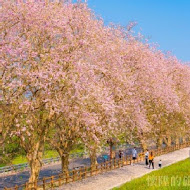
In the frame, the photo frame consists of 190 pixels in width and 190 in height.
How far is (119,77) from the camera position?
29938mm

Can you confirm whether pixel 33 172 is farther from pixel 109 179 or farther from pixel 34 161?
pixel 109 179

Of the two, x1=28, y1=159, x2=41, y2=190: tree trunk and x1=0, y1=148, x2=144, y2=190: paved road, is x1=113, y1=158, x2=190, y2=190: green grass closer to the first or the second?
x1=28, y1=159, x2=41, y2=190: tree trunk

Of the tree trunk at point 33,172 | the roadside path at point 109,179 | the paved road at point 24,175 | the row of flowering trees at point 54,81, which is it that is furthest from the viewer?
the paved road at point 24,175

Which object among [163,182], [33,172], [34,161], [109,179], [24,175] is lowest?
[24,175]

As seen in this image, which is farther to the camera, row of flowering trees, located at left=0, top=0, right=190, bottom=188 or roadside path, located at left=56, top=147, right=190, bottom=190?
roadside path, located at left=56, top=147, right=190, bottom=190

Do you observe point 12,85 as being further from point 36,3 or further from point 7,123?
point 36,3

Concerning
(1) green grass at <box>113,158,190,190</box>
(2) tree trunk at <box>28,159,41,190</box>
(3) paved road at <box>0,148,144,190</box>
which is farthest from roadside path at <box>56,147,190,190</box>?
(3) paved road at <box>0,148,144,190</box>

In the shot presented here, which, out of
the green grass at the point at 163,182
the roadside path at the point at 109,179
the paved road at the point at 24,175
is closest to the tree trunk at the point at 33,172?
the roadside path at the point at 109,179

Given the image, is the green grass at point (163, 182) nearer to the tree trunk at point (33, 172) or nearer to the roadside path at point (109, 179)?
the roadside path at point (109, 179)

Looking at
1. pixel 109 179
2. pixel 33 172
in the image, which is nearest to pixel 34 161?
pixel 33 172

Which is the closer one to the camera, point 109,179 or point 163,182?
point 163,182

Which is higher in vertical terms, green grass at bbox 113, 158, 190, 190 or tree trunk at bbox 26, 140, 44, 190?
tree trunk at bbox 26, 140, 44, 190

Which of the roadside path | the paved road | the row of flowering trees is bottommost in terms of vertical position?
the paved road

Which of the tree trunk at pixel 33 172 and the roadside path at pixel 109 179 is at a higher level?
the tree trunk at pixel 33 172
